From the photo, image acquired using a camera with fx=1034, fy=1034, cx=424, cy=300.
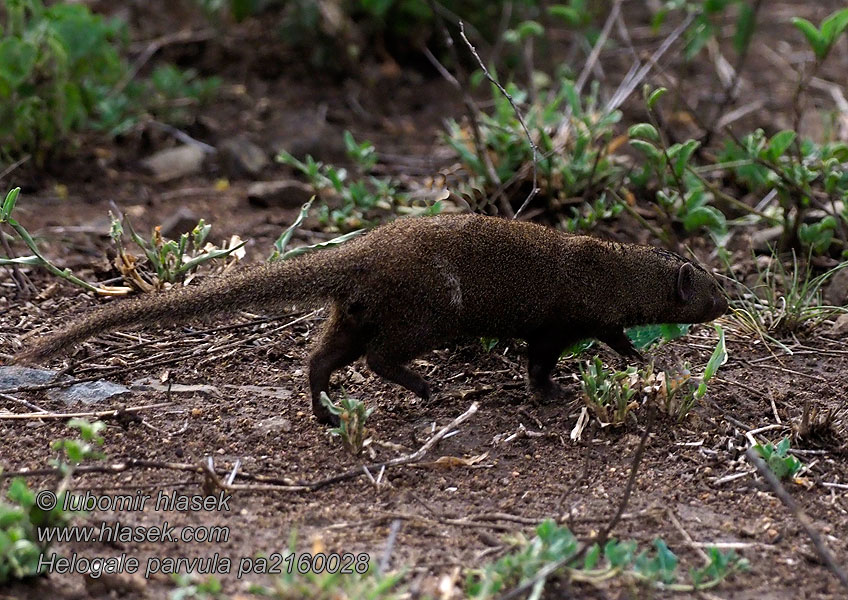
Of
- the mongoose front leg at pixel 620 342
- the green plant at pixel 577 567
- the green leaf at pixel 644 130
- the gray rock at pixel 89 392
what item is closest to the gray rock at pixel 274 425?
the gray rock at pixel 89 392

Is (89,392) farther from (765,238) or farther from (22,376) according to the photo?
(765,238)

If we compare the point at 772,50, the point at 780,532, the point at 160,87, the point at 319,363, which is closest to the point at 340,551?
the point at 319,363

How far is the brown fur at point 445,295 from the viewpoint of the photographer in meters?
4.22

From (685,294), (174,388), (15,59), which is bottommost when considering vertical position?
(174,388)

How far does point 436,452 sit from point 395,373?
40 cm

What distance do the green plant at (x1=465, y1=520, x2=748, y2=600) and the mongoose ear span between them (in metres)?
1.90

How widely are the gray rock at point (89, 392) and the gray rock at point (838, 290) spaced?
3.68 m

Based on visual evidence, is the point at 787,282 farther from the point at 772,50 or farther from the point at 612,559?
the point at 772,50

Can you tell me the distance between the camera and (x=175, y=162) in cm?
759

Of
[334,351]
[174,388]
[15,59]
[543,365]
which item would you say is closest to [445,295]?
[334,351]

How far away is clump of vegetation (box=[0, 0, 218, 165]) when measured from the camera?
6527 millimetres

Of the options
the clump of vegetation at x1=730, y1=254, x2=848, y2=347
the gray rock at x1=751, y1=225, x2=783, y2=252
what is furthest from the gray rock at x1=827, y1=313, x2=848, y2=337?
the gray rock at x1=751, y1=225, x2=783, y2=252

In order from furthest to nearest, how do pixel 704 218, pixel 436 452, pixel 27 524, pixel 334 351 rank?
pixel 704 218, pixel 334 351, pixel 436 452, pixel 27 524

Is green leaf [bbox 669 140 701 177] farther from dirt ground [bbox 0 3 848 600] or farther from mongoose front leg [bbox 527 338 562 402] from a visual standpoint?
mongoose front leg [bbox 527 338 562 402]
